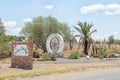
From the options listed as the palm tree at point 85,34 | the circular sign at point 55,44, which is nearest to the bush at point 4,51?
Result: the circular sign at point 55,44

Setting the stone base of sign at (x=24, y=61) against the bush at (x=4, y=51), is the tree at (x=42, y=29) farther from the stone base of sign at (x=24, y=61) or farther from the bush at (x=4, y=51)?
the stone base of sign at (x=24, y=61)

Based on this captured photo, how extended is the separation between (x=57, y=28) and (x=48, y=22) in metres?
2.30

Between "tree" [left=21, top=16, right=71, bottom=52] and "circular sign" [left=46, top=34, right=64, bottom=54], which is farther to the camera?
"tree" [left=21, top=16, right=71, bottom=52]

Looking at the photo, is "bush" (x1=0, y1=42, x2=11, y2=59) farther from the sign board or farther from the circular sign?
the sign board

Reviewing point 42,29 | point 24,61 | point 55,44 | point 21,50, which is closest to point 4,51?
point 55,44

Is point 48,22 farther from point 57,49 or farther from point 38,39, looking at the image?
point 57,49

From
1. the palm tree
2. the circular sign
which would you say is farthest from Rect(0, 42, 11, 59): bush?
the palm tree

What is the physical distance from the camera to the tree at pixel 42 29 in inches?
2800

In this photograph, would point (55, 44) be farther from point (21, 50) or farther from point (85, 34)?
point (21, 50)

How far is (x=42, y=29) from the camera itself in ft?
235

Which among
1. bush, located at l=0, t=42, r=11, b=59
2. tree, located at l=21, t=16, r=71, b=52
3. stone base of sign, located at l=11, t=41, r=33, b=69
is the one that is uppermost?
→ tree, located at l=21, t=16, r=71, b=52

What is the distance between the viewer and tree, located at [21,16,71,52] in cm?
7112

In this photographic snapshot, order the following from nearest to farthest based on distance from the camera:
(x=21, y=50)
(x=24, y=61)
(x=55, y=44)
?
1. (x=24, y=61)
2. (x=21, y=50)
3. (x=55, y=44)

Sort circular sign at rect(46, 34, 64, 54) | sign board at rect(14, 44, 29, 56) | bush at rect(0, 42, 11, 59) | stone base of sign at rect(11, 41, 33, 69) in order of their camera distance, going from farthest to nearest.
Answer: circular sign at rect(46, 34, 64, 54) < bush at rect(0, 42, 11, 59) < sign board at rect(14, 44, 29, 56) < stone base of sign at rect(11, 41, 33, 69)
